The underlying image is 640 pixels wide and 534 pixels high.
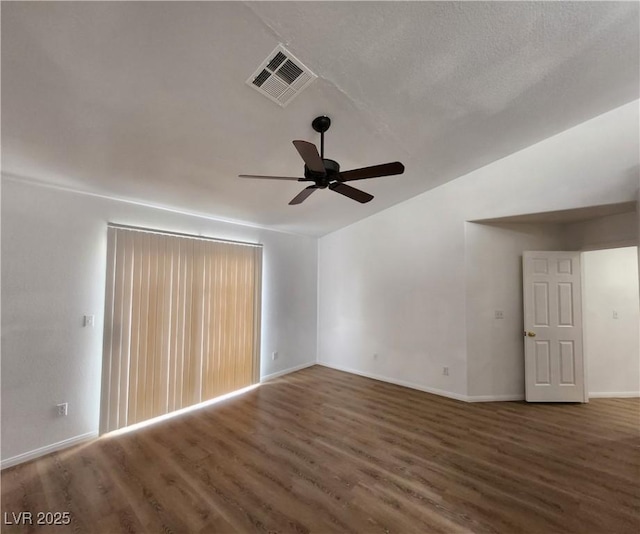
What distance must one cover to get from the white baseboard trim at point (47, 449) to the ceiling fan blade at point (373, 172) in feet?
11.7

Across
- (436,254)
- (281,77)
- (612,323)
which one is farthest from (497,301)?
(281,77)

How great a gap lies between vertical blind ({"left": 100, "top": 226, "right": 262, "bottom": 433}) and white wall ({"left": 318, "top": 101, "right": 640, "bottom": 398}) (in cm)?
174

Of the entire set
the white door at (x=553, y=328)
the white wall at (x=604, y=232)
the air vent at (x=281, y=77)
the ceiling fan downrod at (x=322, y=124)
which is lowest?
the white door at (x=553, y=328)

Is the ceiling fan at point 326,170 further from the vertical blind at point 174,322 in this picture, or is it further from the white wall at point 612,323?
the white wall at point 612,323

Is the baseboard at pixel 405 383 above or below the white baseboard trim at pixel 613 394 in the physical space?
below

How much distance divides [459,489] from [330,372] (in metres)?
3.09

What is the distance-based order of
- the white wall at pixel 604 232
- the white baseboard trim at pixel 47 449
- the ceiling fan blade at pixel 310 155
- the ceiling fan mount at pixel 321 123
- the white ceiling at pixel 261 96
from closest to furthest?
the white ceiling at pixel 261 96 → the ceiling fan blade at pixel 310 155 → the ceiling fan mount at pixel 321 123 → the white baseboard trim at pixel 47 449 → the white wall at pixel 604 232

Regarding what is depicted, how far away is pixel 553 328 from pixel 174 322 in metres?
5.14

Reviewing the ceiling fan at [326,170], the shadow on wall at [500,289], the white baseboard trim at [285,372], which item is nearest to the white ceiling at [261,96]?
the ceiling fan at [326,170]

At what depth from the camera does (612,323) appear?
3998 mm

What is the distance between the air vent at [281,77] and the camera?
1.65 meters

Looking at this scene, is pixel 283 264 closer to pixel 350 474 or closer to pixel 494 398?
pixel 350 474

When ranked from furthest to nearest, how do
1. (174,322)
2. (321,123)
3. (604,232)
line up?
(604,232) → (174,322) → (321,123)

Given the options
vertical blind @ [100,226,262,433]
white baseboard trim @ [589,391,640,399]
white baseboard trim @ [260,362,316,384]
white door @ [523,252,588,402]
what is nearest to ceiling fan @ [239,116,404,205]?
vertical blind @ [100,226,262,433]
